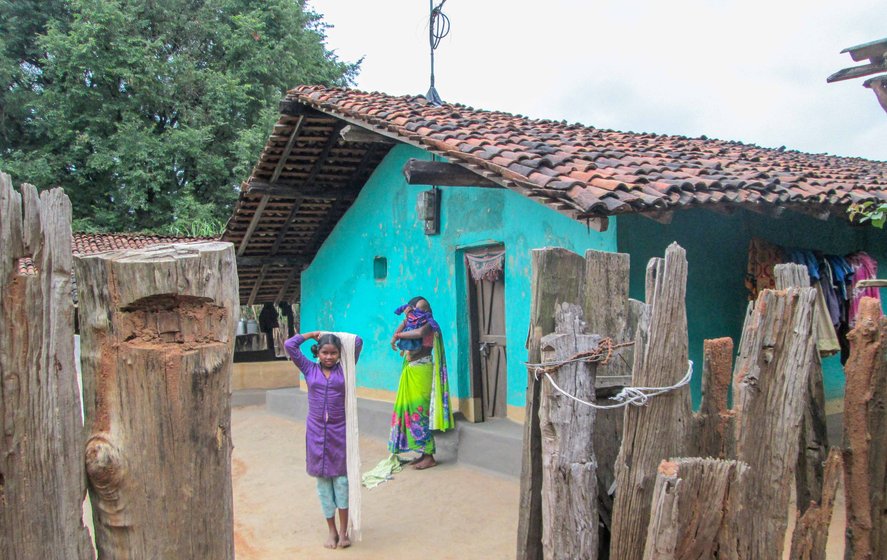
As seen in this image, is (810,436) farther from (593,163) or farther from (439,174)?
(439,174)

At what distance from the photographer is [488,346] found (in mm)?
7863

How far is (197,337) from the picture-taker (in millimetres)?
1771

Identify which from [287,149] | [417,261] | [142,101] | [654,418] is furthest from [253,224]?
[142,101]

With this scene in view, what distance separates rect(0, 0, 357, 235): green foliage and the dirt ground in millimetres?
11546

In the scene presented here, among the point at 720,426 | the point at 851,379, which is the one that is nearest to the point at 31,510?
the point at 720,426

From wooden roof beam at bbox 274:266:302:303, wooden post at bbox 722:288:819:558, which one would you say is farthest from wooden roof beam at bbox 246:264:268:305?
wooden post at bbox 722:288:819:558

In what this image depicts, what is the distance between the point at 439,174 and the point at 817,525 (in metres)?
4.65

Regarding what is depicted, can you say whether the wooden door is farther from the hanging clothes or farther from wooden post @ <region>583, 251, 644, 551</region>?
wooden post @ <region>583, 251, 644, 551</region>

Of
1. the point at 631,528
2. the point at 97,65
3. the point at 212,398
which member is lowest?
the point at 631,528

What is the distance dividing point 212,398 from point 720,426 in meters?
1.73

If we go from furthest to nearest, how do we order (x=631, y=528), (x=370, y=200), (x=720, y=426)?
(x=370, y=200)
(x=720, y=426)
(x=631, y=528)

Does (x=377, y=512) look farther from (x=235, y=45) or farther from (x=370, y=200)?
(x=235, y=45)

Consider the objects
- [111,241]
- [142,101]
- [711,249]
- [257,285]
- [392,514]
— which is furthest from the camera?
[142,101]

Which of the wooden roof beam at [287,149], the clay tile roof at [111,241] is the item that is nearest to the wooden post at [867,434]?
the wooden roof beam at [287,149]
